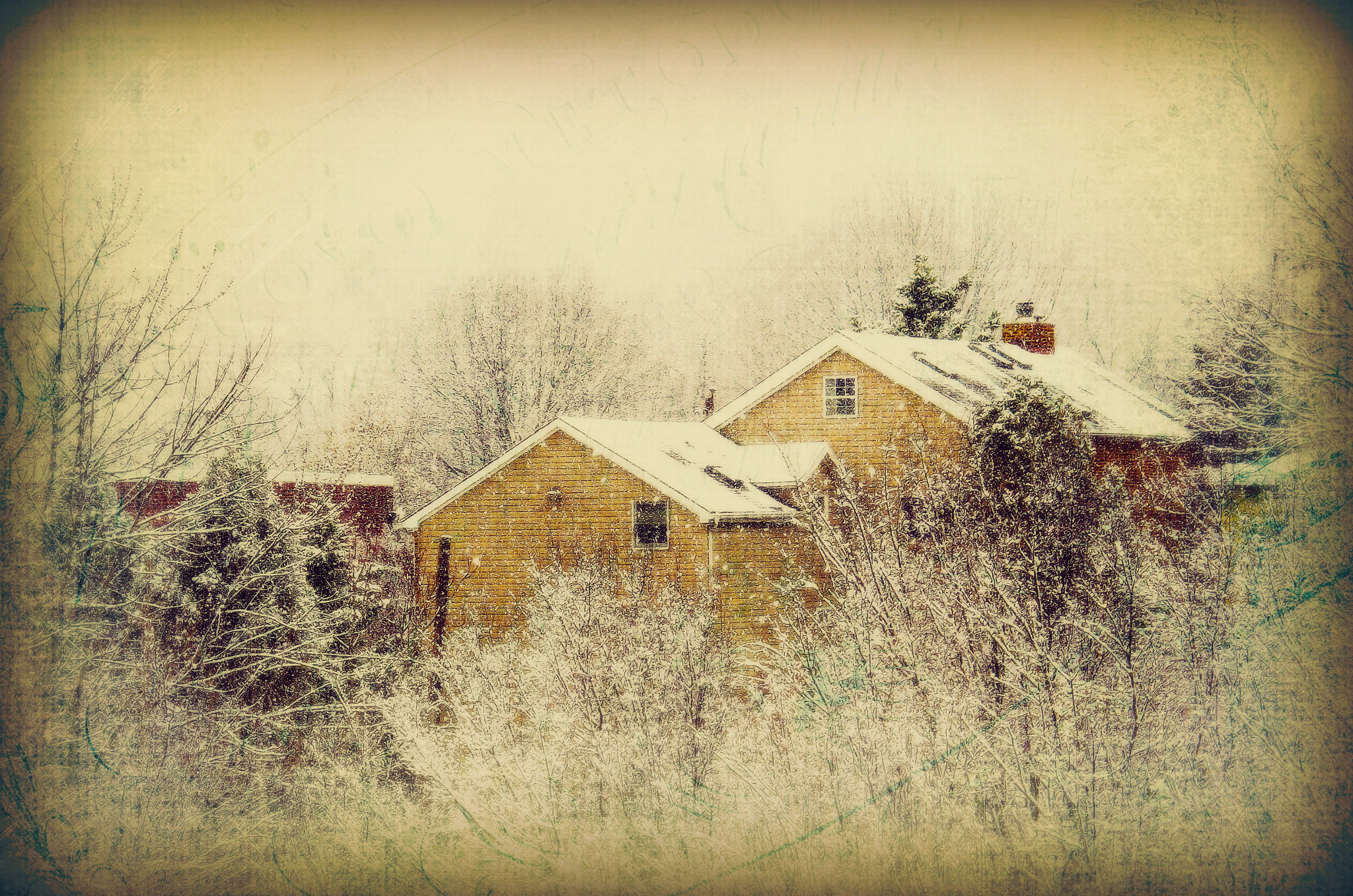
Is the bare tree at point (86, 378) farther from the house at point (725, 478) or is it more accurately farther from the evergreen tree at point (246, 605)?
the house at point (725, 478)

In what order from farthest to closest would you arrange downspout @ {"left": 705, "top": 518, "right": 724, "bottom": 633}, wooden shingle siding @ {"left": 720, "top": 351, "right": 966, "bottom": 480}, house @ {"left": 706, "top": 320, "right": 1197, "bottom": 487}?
wooden shingle siding @ {"left": 720, "top": 351, "right": 966, "bottom": 480} → house @ {"left": 706, "top": 320, "right": 1197, "bottom": 487} → downspout @ {"left": 705, "top": 518, "right": 724, "bottom": 633}

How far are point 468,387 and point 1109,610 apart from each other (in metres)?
23.2

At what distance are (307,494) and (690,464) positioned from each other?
8366 mm

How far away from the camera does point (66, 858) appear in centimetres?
773

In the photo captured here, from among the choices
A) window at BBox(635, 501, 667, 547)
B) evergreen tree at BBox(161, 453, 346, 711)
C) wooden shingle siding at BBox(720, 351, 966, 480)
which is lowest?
evergreen tree at BBox(161, 453, 346, 711)

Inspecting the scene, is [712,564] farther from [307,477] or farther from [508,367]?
[508,367]

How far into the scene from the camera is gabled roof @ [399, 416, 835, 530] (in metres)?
17.6

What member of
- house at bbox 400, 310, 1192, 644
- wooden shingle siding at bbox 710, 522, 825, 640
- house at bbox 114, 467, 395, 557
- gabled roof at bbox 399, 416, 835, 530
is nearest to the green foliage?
house at bbox 400, 310, 1192, 644

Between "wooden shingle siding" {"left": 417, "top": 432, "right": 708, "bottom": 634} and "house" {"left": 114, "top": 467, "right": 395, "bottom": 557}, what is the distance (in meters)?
1.78

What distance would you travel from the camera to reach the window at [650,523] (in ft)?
57.9

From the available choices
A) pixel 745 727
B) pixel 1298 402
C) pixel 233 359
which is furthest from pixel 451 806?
pixel 1298 402

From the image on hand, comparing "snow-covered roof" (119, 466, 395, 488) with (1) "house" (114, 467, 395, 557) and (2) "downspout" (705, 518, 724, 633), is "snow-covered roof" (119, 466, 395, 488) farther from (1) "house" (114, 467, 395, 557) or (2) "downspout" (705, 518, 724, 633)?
(2) "downspout" (705, 518, 724, 633)

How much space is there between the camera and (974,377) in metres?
18.6

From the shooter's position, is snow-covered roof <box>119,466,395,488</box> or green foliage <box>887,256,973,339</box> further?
green foliage <box>887,256,973,339</box>
